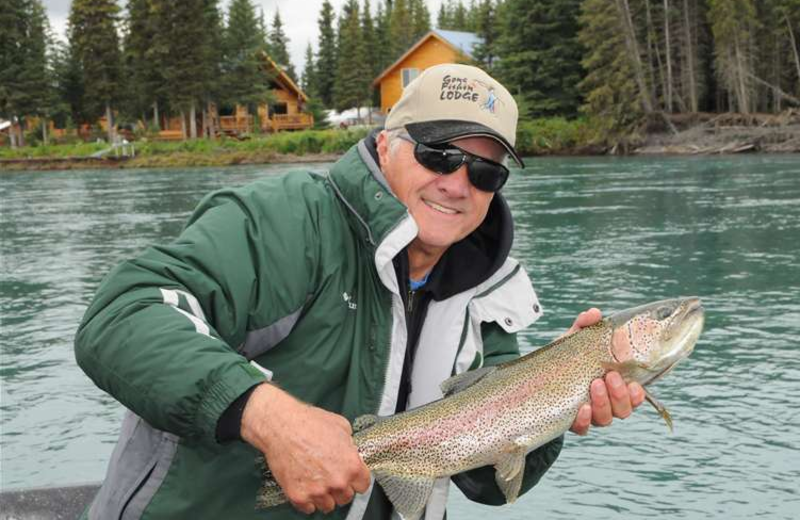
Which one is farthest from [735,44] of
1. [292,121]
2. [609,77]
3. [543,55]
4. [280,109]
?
[280,109]

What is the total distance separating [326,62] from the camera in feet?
311

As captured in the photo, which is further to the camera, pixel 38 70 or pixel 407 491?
pixel 38 70

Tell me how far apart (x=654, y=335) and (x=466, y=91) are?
1.03m

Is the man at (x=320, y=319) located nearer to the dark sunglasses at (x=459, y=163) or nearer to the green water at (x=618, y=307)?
the dark sunglasses at (x=459, y=163)

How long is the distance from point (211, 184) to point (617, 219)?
18541 mm

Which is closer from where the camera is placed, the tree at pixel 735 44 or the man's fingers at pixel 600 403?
the man's fingers at pixel 600 403

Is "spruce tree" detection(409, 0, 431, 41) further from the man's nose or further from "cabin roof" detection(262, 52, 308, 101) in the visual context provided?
the man's nose

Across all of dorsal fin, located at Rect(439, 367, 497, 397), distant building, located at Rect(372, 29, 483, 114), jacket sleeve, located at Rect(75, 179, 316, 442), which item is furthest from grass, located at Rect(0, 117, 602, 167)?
jacket sleeve, located at Rect(75, 179, 316, 442)

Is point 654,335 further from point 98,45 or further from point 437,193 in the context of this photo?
point 98,45

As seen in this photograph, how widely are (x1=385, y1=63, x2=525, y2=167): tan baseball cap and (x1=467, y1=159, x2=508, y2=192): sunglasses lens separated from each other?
0.10 metres

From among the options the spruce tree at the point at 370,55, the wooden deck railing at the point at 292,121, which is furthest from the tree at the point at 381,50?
the wooden deck railing at the point at 292,121

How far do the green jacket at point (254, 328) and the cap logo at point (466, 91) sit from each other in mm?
328

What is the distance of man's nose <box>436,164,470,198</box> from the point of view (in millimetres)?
3084

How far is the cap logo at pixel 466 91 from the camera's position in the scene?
9.77 ft
